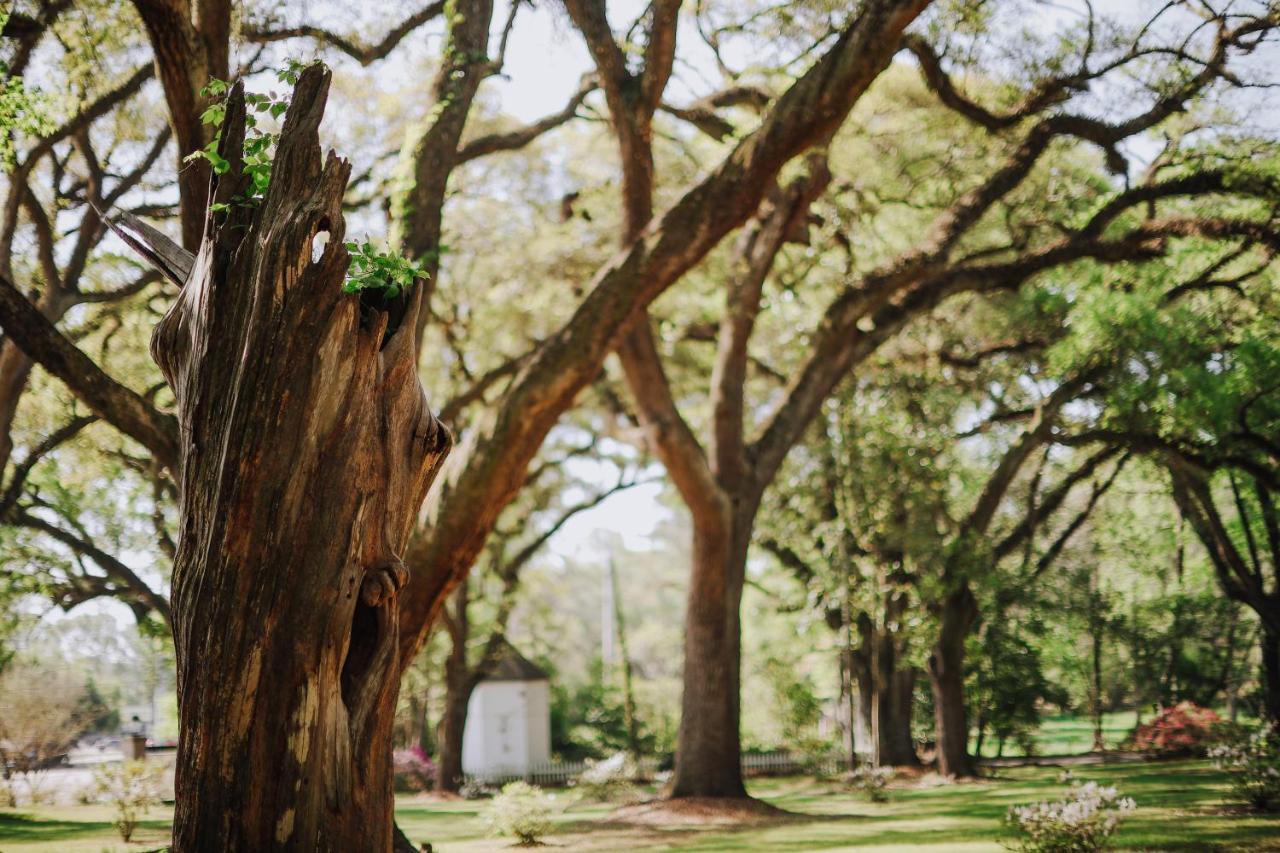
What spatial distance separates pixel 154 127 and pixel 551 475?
13159 mm

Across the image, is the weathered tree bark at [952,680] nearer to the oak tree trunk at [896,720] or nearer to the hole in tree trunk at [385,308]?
the oak tree trunk at [896,720]

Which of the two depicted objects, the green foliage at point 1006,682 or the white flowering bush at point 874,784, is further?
the green foliage at point 1006,682

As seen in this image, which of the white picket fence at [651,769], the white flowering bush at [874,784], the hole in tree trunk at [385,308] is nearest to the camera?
the hole in tree trunk at [385,308]

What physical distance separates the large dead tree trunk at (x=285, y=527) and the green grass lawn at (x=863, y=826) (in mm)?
6532

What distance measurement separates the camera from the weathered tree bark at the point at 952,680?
20.7 meters

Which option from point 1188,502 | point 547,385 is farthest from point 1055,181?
point 547,385

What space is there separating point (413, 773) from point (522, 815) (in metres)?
17.0

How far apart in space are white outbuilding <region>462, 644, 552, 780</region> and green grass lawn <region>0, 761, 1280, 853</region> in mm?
13071

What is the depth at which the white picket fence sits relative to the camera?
2539 centimetres

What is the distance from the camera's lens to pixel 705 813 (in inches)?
551

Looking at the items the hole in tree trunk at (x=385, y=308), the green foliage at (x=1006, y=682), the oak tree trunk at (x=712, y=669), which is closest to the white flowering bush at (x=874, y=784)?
the oak tree trunk at (x=712, y=669)

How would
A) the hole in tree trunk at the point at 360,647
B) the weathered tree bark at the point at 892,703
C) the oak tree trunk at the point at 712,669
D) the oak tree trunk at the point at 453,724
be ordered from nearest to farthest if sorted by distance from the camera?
the hole in tree trunk at the point at 360,647 < the oak tree trunk at the point at 712,669 < the weathered tree bark at the point at 892,703 < the oak tree trunk at the point at 453,724

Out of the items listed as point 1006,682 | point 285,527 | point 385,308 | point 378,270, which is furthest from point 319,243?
point 1006,682

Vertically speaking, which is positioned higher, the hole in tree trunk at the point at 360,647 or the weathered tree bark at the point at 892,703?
the hole in tree trunk at the point at 360,647
